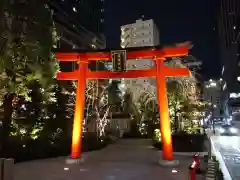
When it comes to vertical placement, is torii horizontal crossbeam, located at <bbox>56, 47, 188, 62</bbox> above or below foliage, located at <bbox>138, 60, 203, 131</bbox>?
above

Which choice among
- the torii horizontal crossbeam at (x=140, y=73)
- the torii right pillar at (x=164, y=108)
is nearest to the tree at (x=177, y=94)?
the torii horizontal crossbeam at (x=140, y=73)

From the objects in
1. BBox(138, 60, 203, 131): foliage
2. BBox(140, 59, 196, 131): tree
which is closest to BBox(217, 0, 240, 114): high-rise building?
BBox(140, 59, 196, 131): tree

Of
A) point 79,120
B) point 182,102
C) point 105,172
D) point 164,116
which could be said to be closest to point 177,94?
point 182,102

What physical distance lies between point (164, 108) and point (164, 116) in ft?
1.63

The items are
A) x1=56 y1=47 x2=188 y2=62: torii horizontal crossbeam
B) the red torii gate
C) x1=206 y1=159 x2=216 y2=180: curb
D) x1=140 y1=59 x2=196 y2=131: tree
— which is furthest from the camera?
x1=140 y1=59 x2=196 y2=131: tree

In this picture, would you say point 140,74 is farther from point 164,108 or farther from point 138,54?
point 164,108

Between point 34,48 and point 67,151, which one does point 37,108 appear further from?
point 34,48

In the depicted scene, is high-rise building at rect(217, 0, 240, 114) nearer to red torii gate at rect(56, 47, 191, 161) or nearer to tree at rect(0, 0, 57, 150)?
red torii gate at rect(56, 47, 191, 161)

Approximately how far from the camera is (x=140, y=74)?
1747 cm

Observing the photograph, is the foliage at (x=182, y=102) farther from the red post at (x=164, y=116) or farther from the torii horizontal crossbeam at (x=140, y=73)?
the red post at (x=164, y=116)

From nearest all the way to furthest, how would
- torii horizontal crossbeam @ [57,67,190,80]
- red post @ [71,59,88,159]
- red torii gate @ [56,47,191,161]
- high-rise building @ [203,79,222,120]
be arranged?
red torii gate @ [56,47,191,161] → red post @ [71,59,88,159] → torii horizontal crossbeam @ [57,67,190,80] → high-rise building @ [203,79,222,120]

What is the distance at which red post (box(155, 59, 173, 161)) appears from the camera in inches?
628

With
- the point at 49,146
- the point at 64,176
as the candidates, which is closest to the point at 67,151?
→ the point at 49,146

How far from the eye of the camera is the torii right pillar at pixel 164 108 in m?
16.0
